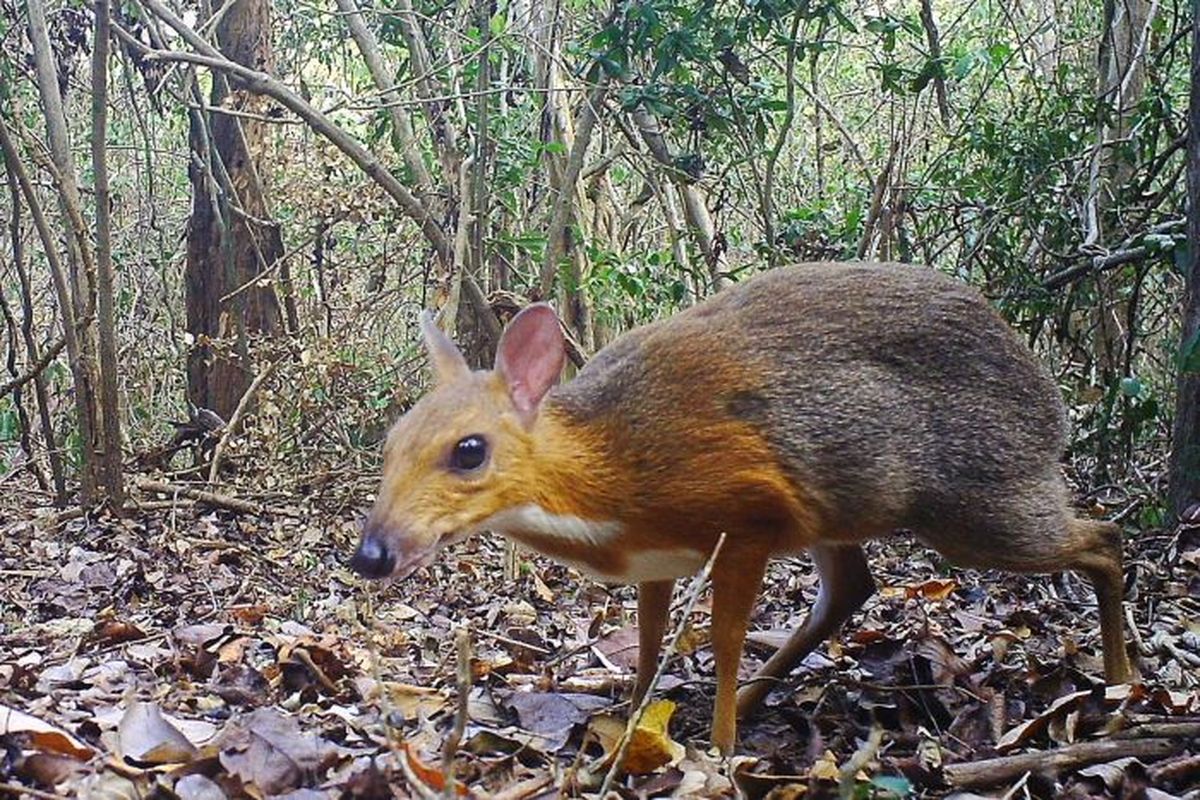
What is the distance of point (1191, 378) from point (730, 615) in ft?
7.95

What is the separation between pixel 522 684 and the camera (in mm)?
3920

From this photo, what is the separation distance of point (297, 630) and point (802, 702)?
1.75m

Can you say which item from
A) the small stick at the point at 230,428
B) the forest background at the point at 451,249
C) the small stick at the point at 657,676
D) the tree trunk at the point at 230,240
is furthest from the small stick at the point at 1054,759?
the tree trunk at the point at 230,240

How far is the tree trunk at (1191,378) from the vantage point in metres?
4.76

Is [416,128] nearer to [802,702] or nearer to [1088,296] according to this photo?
[1088,296]

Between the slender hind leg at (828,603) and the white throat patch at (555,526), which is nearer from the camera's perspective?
the white throat patch at (555,526)

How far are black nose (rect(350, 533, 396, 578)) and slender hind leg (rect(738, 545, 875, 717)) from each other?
1.25 meters

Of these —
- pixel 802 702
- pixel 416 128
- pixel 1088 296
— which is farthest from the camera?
pixel 416 128

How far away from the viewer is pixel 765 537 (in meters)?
3.38

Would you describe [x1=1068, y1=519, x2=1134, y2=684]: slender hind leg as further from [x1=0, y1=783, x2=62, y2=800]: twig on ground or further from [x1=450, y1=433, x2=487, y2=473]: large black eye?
[x1=0, y1=783, x2=62, y2=800]: twig on ground

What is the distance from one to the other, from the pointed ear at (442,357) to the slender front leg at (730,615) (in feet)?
2.59

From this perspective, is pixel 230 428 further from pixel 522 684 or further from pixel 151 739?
pixel 151 739

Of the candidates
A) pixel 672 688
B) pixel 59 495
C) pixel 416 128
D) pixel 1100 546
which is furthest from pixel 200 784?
pixel 416 128

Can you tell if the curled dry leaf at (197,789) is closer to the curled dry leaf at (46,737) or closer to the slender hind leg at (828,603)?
the curled dry leaf at (46,737)
